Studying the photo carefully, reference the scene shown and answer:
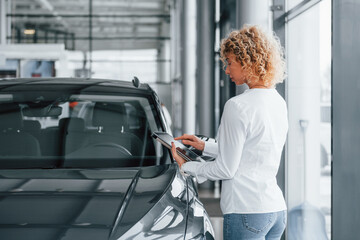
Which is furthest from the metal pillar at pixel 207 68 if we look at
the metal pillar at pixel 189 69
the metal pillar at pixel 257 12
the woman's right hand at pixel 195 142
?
the woman's right hand at pixel 195 142

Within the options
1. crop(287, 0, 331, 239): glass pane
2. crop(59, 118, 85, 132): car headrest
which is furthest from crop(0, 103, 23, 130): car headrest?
crop(287, 0, 331, 239): glass pane

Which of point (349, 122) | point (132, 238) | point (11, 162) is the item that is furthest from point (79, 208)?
point (349, 122)

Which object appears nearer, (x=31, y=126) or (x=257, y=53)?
(x=257, y=53)

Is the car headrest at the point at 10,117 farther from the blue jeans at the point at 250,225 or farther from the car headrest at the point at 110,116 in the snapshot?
the blue jeans at the point at 250,225

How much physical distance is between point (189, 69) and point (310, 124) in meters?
7.34

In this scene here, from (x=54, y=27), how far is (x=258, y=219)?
18018 millimetres

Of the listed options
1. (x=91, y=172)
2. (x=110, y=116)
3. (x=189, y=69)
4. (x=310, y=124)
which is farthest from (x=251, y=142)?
(x=189, y=69)

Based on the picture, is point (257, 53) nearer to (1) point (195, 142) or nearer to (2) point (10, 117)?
Answer: (1) point (195, 142)

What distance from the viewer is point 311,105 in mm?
4121

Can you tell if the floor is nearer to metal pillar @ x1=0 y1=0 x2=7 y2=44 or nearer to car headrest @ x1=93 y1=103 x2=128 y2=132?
car headrest @ x1=93 y1=103 x2=128 y2=132

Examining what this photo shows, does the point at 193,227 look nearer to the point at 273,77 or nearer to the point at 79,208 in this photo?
the point at 79,208

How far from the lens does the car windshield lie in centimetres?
291

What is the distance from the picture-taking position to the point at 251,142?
2.07 meters

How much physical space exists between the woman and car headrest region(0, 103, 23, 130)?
1439 mm
